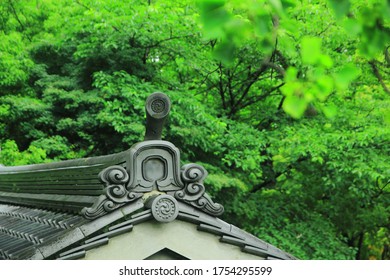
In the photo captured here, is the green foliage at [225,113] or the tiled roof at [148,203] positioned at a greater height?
the green foliage at [225,113]

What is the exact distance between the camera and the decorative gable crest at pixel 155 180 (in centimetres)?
320

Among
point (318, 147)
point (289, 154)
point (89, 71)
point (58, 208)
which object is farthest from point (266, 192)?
point (58, 208)

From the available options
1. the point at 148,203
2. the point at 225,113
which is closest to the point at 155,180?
the point at 148,203

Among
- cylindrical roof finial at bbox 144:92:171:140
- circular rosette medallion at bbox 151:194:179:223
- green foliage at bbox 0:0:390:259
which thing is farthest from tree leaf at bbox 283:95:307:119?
green foliage at bbox 0:0:390:259

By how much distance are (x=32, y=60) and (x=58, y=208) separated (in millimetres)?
7997

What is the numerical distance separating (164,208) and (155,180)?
0.21 meters

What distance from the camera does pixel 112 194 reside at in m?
3.21

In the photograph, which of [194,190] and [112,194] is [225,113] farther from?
[112,194]

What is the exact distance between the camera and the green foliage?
29.9 feet

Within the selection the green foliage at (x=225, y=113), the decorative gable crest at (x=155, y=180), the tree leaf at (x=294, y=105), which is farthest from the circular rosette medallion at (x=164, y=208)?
the green foliage at (x=225, y=113)

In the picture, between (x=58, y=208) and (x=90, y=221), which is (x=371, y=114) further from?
(x=90, y=221)

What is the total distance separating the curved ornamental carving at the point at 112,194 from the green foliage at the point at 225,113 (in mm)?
5276

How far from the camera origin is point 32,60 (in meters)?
11.9

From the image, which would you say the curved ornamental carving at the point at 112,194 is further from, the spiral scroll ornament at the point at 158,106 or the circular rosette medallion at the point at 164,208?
the spiral scroll ornament at the point at 158,106
